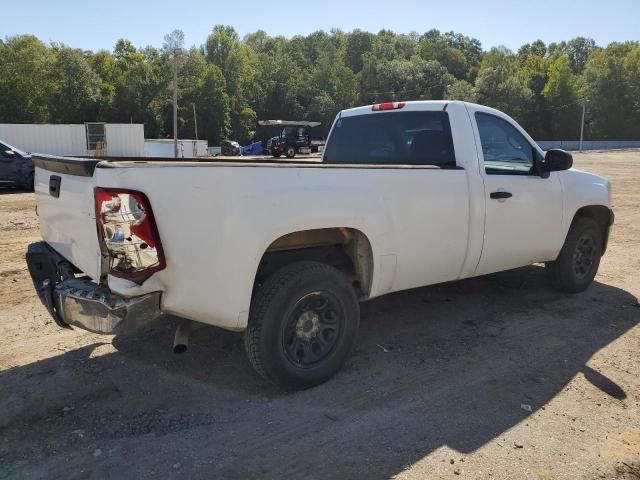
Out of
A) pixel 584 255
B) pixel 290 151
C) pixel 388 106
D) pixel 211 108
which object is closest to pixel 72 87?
pixel 211 108

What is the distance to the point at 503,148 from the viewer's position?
5070 millimetres

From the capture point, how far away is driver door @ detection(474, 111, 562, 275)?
4738 mm

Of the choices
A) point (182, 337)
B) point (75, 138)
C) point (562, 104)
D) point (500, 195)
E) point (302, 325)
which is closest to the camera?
point (182, 337)

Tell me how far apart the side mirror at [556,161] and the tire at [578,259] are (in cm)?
93

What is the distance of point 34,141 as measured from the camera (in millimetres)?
29391

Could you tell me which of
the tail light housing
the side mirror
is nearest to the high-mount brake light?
the side mirror

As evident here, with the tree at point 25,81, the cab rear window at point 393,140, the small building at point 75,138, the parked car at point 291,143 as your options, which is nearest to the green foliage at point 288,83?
the tree at point 25,81

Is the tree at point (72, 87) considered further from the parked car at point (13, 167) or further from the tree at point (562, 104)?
the tree at point (562, 104)

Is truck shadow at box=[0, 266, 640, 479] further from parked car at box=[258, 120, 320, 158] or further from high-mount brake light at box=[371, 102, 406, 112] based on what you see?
parked car at box=[258, 120, 320, 158]

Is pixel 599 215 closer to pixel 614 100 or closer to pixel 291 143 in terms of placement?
pixel 291 143

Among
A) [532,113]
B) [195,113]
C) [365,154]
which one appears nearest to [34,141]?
[365,154]

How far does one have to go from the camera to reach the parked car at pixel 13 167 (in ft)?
51.2

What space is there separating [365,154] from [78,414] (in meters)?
3.36

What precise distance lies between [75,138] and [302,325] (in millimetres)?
31417
